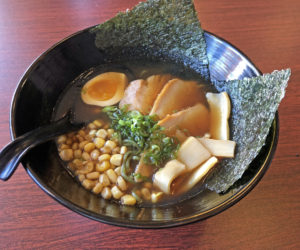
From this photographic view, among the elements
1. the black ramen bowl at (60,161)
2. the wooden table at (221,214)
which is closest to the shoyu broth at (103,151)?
the black ramen bowl at (60,161)

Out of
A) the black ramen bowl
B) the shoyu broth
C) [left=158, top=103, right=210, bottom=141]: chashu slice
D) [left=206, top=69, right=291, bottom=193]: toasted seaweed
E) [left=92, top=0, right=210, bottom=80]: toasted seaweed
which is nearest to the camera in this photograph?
the black ramen bowl

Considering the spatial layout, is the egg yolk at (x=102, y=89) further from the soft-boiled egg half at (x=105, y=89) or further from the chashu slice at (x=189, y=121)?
the chashu slice at (x=189, y=121)

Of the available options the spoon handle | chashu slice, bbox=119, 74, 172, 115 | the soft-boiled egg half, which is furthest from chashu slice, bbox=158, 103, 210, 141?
the spoon handle

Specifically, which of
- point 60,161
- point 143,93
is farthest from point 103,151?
point 143,93

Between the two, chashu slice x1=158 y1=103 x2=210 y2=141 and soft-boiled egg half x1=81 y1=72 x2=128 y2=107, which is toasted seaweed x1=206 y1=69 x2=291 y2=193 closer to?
chashu slice x1=158 y1=103 x2=210 y2=141

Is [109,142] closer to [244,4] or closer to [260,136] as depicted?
[260,136]

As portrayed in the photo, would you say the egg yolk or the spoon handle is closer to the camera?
the spoon handle
